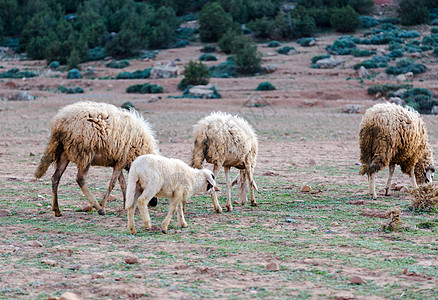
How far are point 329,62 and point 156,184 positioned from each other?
4239 cm

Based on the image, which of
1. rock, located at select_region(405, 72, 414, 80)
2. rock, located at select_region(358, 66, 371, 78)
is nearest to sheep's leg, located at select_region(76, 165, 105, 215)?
rock, located at select_region(358, 66, 371, 78)

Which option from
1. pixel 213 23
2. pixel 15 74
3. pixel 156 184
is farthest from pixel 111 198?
pixel 213 23

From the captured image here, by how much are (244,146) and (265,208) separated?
1254 millimetres

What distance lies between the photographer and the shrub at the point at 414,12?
57.5 m

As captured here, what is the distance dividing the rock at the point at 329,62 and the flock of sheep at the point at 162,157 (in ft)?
121

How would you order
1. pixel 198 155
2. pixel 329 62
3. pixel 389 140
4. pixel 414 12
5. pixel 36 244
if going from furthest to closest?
pixel 414 12, pixel 329 62, pixel 389 140, pixel 198 155, pixel 36 244

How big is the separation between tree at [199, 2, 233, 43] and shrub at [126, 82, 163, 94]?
69.0 ft

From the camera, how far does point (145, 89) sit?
40.7 m

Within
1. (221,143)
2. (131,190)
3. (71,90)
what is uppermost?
(221,143)

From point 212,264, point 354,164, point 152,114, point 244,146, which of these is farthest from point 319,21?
point 212,264

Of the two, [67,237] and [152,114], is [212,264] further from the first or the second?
[152,114]

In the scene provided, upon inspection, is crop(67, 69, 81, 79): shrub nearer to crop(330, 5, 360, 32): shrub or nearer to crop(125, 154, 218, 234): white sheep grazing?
crop(330, 5, 360, 32): shrub

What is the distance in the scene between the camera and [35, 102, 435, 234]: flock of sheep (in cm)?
816

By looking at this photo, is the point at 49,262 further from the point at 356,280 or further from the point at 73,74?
the point at 73,74
